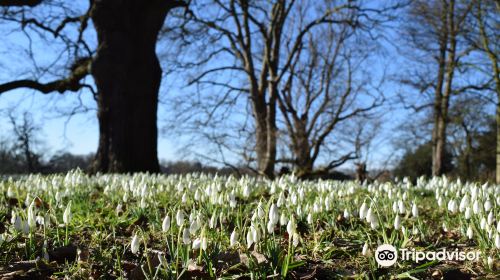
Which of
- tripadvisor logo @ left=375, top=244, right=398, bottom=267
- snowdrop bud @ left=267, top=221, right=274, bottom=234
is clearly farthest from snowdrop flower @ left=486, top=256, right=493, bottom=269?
snowdrop bud @ left=267, top=221, right=274, bottom=234

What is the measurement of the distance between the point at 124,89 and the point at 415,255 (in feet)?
31.9

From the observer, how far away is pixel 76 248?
248 centimetres

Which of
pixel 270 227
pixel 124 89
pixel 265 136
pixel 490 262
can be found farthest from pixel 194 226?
pixel 265 136

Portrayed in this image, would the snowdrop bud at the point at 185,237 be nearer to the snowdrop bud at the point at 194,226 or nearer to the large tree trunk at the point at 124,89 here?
the snowdrop bud at the point at 194,226

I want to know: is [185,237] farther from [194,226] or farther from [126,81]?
[126,81]

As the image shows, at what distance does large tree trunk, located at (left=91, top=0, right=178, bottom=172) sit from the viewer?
10773 millimetres

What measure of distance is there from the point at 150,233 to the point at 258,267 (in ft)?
4.12

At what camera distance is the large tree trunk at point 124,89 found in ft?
35.3

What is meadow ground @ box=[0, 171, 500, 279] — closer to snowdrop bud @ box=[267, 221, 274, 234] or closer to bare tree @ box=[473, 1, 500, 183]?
snowdrop bud @ box=[267, 221, 274, 234]

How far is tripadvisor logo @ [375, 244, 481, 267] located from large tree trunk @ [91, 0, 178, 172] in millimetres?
9007

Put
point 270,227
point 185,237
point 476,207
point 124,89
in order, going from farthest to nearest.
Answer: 1. point 124,89
2. point 476,207
3. point 270,227
4. point 185,237

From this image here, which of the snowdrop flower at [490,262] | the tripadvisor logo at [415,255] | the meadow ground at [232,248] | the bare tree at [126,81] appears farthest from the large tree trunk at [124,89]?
the snowdrop flower at [490,262]

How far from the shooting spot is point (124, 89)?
1102 centimetres

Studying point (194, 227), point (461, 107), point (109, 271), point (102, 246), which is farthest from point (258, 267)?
point (461, 107)
